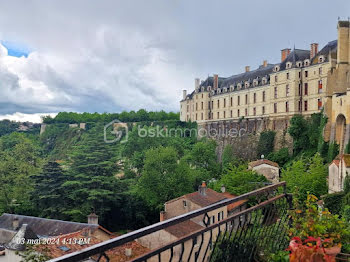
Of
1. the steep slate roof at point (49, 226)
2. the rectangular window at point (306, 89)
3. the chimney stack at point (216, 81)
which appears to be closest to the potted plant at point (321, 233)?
the steep slate roof at point (49, 226)

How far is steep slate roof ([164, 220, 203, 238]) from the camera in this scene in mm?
15954

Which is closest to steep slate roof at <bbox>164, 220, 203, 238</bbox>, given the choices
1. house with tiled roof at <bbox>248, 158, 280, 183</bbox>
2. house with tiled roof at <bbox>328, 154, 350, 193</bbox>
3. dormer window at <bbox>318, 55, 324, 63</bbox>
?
house with tiled roof at <bbox>328, 154, 350, 193</bbox>

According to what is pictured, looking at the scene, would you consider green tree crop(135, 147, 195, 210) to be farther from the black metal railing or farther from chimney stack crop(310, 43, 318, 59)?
the black metal railing

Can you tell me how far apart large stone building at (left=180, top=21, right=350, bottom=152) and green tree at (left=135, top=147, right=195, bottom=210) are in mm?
14303

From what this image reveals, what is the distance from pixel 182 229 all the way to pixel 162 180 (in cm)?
1235

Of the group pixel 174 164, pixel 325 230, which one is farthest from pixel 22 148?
pixel 325 230

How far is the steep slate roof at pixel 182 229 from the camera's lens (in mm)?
15954

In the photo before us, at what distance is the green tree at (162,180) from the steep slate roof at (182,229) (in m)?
9.72

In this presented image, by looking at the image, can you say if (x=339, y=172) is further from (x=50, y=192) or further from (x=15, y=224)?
(x=50, y=192)

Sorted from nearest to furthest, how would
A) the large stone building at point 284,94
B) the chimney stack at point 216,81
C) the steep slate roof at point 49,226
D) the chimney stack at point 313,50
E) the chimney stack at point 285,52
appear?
the steep slate roof at point 49,226 < the large stone building at point 284,94 < the chimney stack at point 313,50 < the chimney stack at point 285,52 < the chimney stack at point 216,81

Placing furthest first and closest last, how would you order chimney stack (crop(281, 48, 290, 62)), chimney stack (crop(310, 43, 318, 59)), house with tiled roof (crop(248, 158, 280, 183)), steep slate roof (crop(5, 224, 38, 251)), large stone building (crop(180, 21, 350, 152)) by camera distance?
chimney stack (crop(281, 48, 290, 62)) → chimney stack (crop(310, 43, 318, 59)) → house with tiled roof (crop(248, 158, 280, 183)) → large stone building (crop(180, 21, 350, 152)) → steep slate roof (crop(5, 224, 38, 251))

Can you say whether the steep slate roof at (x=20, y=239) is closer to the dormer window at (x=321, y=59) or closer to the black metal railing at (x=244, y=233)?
the black metal railing at (x=244, y=233)

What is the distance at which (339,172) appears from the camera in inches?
806

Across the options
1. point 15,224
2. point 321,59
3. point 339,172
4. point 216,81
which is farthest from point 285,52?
point 15,224
